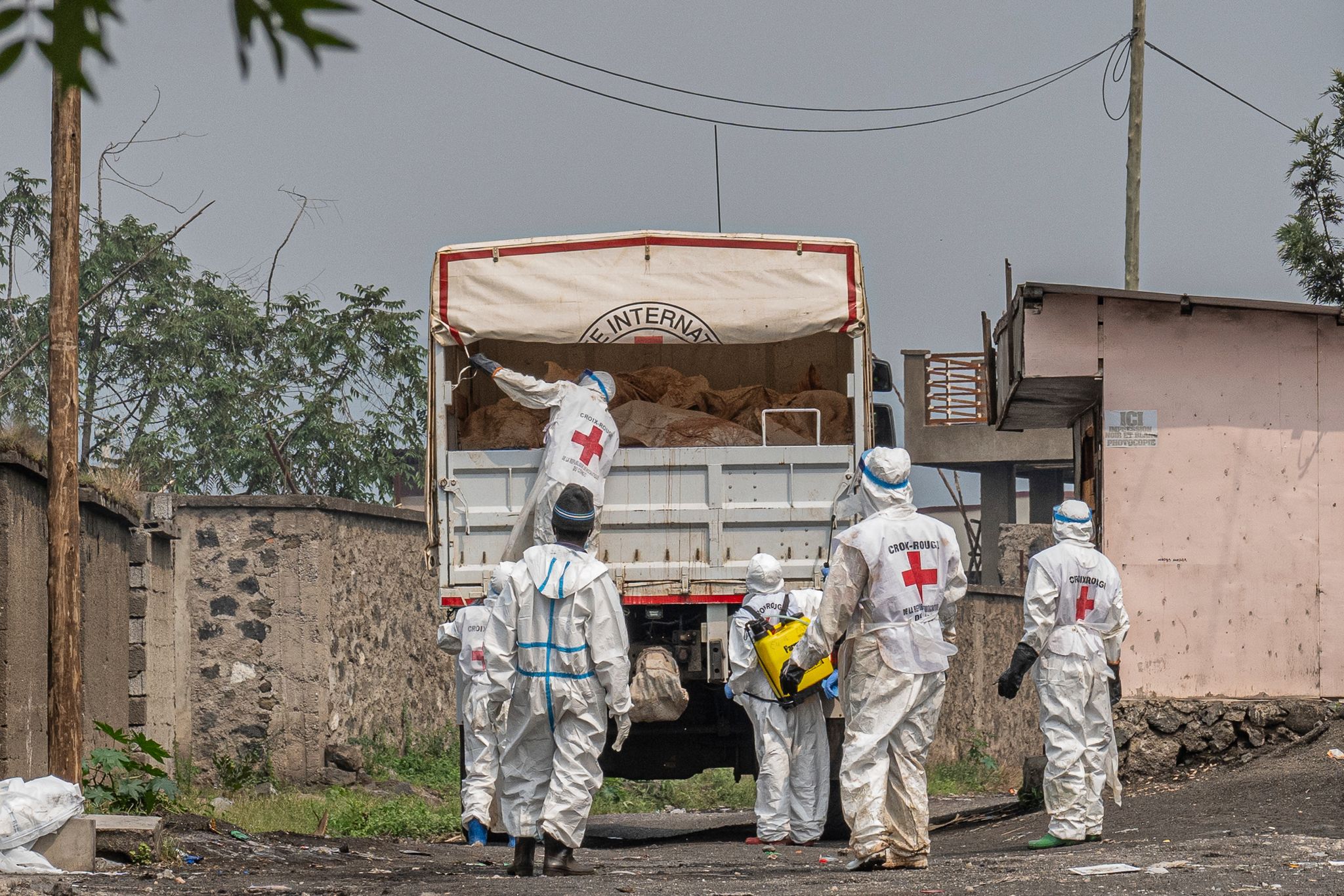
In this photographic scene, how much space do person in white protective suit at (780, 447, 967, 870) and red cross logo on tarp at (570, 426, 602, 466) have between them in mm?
2781

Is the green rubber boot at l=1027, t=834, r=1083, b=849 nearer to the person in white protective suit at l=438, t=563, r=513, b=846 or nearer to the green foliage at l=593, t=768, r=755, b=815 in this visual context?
the person in white protective suit at l=438, t=563, r=513, b=846

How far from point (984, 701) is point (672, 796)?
418cm

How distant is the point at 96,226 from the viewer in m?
25.7

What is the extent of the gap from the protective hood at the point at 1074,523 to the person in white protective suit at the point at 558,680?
255 centimetres

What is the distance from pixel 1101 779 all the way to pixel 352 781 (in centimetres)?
791

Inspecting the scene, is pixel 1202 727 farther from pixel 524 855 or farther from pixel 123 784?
pixel 123 784

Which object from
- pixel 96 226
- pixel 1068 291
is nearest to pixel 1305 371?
pixel 1068 291

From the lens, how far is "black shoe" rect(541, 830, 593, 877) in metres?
7.12

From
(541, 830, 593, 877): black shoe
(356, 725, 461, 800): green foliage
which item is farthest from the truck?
(356, 725, 461, 800): green foliage

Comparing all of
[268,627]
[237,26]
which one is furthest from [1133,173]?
[237,26]

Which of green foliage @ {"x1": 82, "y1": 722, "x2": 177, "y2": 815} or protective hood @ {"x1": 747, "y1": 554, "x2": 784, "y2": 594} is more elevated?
protective hood @ {"x1": 747, "y1": 554, "x2": 784, "y2": 594}

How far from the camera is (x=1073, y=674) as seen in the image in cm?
806

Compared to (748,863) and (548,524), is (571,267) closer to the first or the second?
(548,524)

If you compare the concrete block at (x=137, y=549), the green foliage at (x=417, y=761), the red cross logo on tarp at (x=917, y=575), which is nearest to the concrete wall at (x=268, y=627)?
the green foliage at (x=417, y=761)
